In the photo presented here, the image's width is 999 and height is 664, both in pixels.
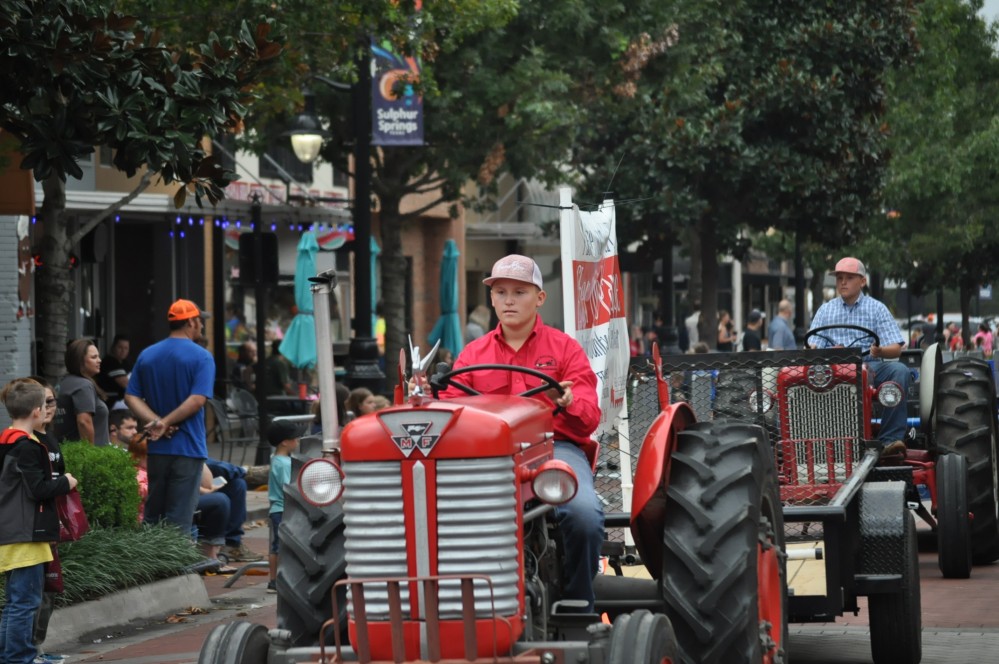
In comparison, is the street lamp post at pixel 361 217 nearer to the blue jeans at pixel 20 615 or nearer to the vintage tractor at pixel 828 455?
the vintage tractor at pixel 828 455

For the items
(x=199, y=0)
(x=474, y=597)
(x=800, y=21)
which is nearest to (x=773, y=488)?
(x=474, y=597)

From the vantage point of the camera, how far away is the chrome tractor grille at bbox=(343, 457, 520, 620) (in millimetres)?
5973

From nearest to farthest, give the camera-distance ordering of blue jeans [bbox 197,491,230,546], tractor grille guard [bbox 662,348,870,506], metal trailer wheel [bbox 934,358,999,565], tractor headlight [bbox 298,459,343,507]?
tractor headlight [bbox 298,459,343,507] < tractor grille guard [bbox 662,348,870,506] < metal trailer wheel [bbox 934,358,999,565] < blue jeans [bbox 197,491,230,546]

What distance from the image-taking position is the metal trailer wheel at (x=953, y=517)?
40.2ft

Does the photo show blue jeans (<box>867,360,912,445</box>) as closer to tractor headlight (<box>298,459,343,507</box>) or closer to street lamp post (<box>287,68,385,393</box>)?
tractor headlight (<box>298,459,343,507</box>)

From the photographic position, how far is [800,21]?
34.9 m

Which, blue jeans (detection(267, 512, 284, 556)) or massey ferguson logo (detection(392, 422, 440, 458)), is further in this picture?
blue jeans (detection(267, 512, 284, 556))

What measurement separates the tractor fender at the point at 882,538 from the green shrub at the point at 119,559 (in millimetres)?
5039

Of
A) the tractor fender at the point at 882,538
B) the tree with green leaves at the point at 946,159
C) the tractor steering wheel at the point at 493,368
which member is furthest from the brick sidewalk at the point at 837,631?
the tree with green leaves at the point at 946,159

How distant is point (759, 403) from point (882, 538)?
89.1 inches

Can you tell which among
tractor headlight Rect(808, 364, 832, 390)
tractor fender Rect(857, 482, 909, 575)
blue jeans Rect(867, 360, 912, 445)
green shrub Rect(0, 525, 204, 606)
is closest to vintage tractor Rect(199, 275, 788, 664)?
tractor fender Rect(857, 482, 909, 575)

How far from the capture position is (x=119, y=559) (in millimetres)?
11852

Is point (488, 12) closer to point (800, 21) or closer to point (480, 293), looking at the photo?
point (800, 21)

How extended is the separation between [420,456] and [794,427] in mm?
5368
